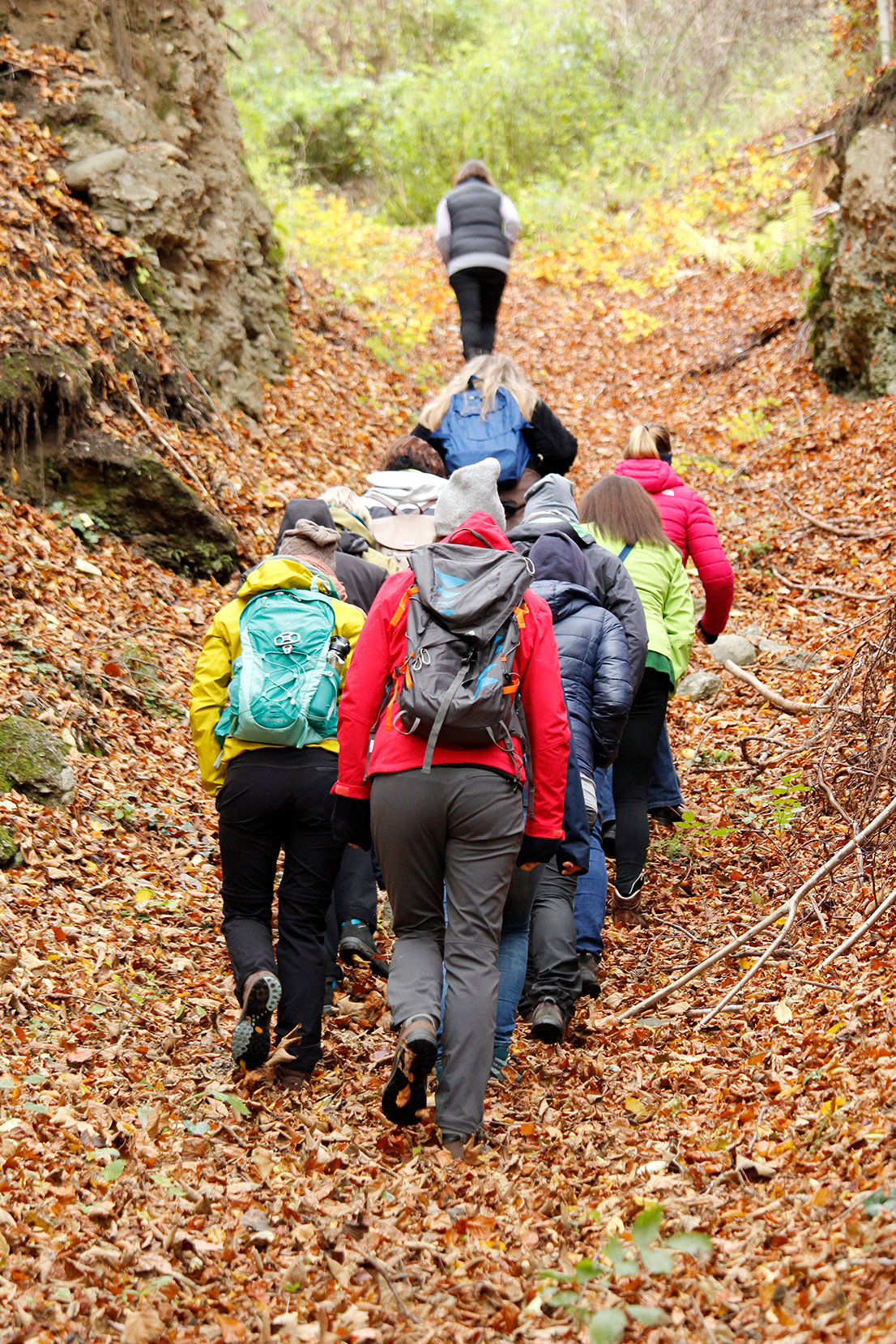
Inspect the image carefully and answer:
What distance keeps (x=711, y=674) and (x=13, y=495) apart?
5.17m

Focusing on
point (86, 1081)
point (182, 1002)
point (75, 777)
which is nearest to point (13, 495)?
point (75, 777)

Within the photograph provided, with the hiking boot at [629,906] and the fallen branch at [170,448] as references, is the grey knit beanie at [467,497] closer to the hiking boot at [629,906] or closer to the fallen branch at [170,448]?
the hiking boot at [629,906]

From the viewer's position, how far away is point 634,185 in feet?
68.5

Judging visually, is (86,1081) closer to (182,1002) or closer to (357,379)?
(182,1002)

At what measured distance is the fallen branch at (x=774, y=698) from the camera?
6.91 m

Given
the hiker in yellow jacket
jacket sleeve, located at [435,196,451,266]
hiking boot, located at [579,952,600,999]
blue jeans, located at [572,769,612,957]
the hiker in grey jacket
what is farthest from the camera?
jacket sleeve, located at [435,196,451,266]

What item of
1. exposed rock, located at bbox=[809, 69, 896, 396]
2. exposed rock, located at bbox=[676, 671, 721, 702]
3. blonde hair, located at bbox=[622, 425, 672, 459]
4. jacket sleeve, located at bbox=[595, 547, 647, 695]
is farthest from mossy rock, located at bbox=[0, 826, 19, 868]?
exposed rock, located at bbox=[809, 69, 896, 396]

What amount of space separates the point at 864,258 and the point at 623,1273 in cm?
1091

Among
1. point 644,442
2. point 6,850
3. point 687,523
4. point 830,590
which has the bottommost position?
point 6,850

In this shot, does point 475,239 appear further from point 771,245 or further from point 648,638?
point 771,245

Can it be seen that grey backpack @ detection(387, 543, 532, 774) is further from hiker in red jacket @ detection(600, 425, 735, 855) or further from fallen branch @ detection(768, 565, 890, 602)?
fallen branch @ detection(768, 565, 890, 602)

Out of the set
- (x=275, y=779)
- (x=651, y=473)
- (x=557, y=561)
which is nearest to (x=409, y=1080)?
(x=275, y=779)

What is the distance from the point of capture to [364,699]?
3859mm

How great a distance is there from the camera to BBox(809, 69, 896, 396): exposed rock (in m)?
11.0
